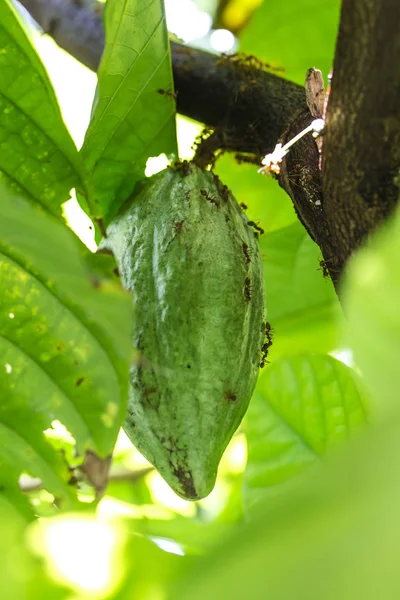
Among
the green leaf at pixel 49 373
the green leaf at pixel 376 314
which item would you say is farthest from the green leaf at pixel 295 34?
the green leaf at pixel 376 314

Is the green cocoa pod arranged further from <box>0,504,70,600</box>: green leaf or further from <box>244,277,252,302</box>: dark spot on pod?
<box>0,504,70,600</box>: green leaf

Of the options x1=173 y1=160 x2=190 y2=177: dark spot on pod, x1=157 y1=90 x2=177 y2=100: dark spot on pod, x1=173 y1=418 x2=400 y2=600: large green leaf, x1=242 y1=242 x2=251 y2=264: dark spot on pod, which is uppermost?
x1=157 y1=90 x2=177 y2=100: dark spot on pod

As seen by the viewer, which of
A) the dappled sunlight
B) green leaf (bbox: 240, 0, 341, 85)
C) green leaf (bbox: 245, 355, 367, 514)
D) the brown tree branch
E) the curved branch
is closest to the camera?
the dappled sunlight

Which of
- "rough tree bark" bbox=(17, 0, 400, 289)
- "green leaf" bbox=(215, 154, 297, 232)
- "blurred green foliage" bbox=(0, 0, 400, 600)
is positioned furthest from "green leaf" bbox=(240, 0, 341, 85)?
"rough tree bark" bbox=(17, 0, 400, 289)

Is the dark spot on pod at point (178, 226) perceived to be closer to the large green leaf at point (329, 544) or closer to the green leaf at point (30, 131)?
the green leaf at point (30, 131)

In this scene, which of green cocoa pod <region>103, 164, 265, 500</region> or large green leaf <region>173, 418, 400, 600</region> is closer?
large green leaf <region>173, 418, 400, 600</region>

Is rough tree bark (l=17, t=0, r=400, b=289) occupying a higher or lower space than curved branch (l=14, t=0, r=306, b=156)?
lower
